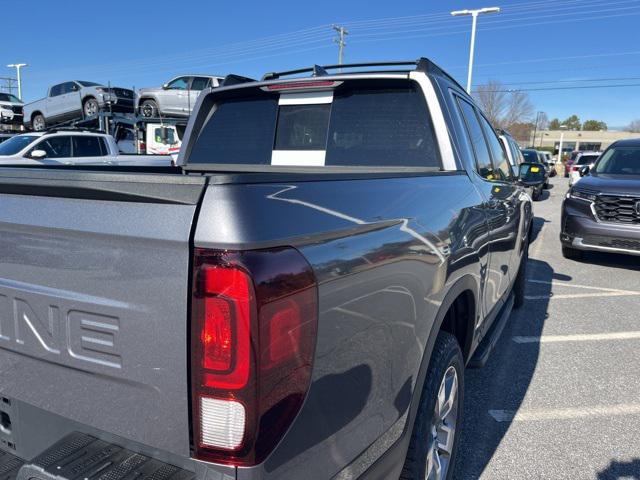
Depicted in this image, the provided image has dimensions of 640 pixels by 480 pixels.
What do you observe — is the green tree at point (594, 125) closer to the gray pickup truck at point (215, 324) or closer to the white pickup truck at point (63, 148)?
the white pickup truck at point (63, 148)

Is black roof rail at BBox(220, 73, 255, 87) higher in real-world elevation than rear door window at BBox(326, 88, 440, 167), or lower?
higher

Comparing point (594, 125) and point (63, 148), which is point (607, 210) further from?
point (594, 125)

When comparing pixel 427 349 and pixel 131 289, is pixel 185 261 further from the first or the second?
pixel 427 349

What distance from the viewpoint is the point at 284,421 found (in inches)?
48.8

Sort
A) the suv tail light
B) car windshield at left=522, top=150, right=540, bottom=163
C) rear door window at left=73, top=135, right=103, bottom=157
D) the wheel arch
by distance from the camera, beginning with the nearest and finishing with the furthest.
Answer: the suv tail light → the wheel arch → rear door window at left=73, top=135, right=103, bottom=157 → car windshield at left=522, top=150, right=540, bottom=163

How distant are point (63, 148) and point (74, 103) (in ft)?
25.6

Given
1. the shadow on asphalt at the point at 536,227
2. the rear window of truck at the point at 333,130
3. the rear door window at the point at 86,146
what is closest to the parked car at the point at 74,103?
the rear door window at the point at 86,146

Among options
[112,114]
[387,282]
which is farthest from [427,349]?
[112,114]

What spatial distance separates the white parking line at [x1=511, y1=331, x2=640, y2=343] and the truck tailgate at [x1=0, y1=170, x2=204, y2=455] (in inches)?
161

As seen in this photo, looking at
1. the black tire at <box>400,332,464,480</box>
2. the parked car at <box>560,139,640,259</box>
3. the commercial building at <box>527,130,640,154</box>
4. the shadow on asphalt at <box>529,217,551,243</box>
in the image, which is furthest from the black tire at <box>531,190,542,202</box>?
the commercial building at <box>527,130,640,154</box>

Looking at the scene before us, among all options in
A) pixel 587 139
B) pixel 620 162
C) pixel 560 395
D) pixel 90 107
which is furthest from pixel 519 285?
pixel 587 139

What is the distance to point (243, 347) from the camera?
1162mm

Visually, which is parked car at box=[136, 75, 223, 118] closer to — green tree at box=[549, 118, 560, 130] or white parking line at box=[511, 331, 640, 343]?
white parking line at box=[511, 331, 640, 343]

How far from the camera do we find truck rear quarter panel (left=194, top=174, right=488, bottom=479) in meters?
1.19
